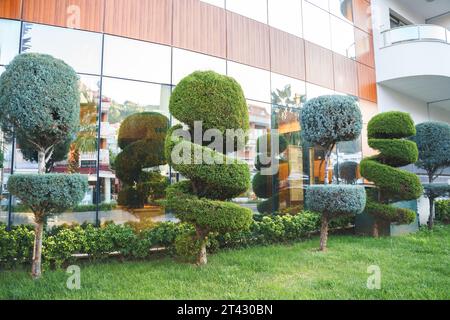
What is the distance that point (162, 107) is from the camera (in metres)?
7.79

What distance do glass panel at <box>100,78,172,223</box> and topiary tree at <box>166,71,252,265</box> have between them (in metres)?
1.70

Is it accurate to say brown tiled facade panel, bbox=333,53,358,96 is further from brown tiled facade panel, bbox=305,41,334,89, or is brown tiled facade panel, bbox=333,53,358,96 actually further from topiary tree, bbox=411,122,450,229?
topiary tree, bbox=411,122,450,229

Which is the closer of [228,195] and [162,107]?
[228,195]

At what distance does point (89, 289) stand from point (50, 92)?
307cm

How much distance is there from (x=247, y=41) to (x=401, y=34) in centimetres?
714

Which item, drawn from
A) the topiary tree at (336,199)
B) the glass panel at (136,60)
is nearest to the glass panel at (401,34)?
the topiary tree at (336,199)

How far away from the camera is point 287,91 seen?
33.1ft

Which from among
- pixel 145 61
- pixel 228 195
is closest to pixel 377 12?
pixel 145 61

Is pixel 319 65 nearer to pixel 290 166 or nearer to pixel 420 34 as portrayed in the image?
pixel 290 166

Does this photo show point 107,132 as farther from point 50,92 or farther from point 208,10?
point 208,10

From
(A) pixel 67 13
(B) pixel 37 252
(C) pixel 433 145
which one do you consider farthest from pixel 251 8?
(B) pixel 37 252

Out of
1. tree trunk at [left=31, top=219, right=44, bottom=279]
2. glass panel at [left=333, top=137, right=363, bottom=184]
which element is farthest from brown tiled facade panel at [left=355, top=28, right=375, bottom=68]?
tree trunk at [left=31, top=219, right=44, bottom=279]
